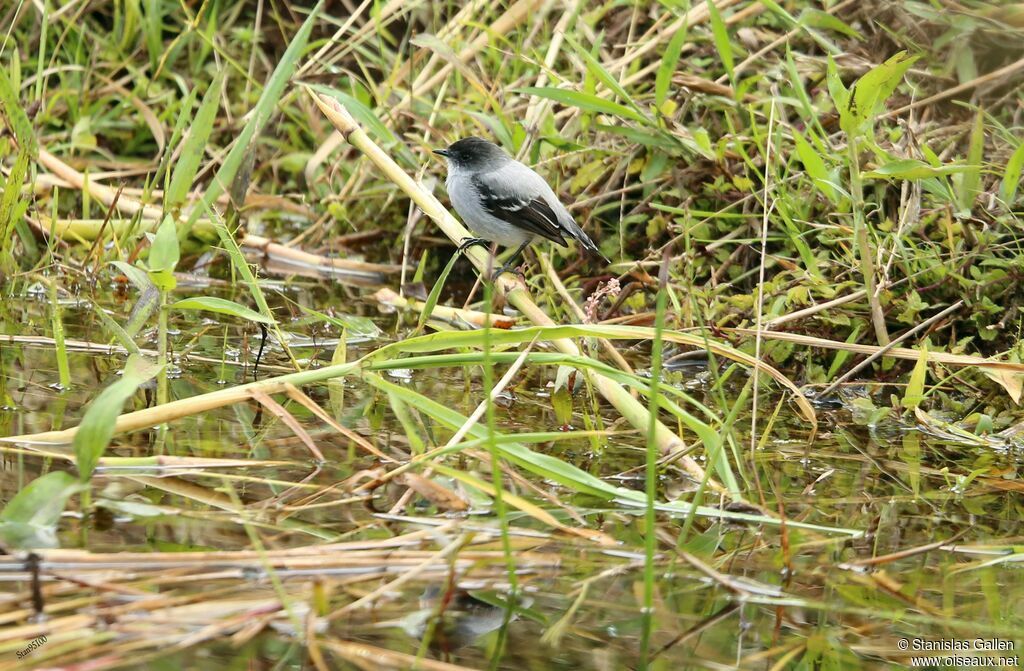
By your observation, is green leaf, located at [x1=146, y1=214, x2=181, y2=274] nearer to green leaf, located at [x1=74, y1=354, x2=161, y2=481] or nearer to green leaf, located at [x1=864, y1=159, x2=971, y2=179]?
green leaf, located at [x1=74, y1=354, x2=161, y2=481]

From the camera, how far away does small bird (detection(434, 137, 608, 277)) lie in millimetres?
5039

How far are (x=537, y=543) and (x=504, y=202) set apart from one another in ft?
7.77

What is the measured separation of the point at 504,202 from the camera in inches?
199

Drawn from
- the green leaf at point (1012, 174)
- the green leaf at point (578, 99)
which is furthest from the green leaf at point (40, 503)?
the green leaf at point (1012, 174)

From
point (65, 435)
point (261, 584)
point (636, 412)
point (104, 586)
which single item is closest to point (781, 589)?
point (636, 412)

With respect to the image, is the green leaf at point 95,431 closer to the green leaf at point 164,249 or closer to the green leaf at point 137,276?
the green leaf at point 164,249

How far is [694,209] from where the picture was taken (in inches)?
211

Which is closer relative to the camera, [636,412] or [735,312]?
[636,412]

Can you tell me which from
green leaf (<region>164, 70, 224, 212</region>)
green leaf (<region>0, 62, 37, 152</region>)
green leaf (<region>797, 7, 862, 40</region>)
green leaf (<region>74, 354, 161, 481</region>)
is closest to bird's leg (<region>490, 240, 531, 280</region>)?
green leaf (<region>164, 70, 224, 212</region>)

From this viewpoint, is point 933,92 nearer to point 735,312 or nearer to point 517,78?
point 735,312

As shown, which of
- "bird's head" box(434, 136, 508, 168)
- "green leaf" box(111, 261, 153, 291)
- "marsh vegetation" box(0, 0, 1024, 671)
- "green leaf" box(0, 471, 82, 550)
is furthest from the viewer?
"bird's head" box(434, 136, 508, 168)

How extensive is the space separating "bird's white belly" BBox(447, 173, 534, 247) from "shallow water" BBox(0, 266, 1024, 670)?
1037mm

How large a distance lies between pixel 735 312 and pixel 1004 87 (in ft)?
5.26

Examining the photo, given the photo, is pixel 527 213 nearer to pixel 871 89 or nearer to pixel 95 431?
pixel 871 89
